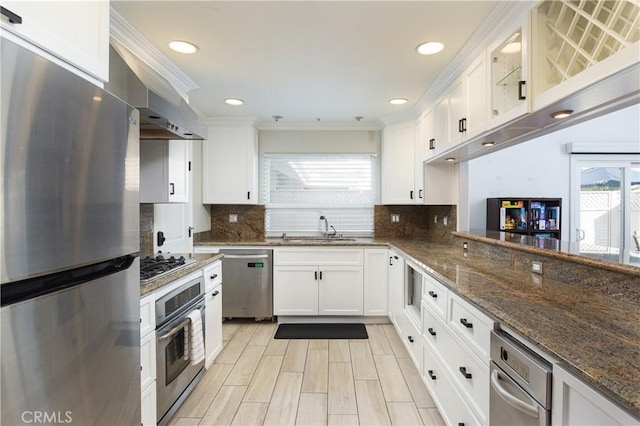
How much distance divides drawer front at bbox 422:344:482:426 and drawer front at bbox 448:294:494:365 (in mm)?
174

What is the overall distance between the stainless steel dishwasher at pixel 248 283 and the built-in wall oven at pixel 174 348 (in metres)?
1.34

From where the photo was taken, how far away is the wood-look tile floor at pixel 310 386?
193 centimetres

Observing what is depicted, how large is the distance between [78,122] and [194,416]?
6.18 ft

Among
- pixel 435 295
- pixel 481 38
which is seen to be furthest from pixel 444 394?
pixel 481 38

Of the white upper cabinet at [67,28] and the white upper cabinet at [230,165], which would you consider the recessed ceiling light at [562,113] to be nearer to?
the white upper cabinet at [67,28]

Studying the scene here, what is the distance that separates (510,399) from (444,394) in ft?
2.70

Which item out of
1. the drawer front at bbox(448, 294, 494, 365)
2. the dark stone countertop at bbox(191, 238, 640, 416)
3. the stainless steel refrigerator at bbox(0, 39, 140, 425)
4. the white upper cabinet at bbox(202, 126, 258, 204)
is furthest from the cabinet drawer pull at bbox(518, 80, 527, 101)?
the white upper cabinet at bbox(202, 126, 258, 204)

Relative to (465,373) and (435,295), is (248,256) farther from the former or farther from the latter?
(465,373)

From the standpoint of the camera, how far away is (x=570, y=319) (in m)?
1.15

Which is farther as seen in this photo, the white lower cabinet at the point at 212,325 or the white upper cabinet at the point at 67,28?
the white lower cabinet at the point at 212,325

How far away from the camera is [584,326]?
1080 mm

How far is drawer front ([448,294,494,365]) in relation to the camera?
51.5 inches

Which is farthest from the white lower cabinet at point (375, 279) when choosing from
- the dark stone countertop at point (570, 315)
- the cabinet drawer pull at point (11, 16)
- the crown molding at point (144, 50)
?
the cabinet drawer pull at point (11, 16)

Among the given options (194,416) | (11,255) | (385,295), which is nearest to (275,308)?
(385,295)
